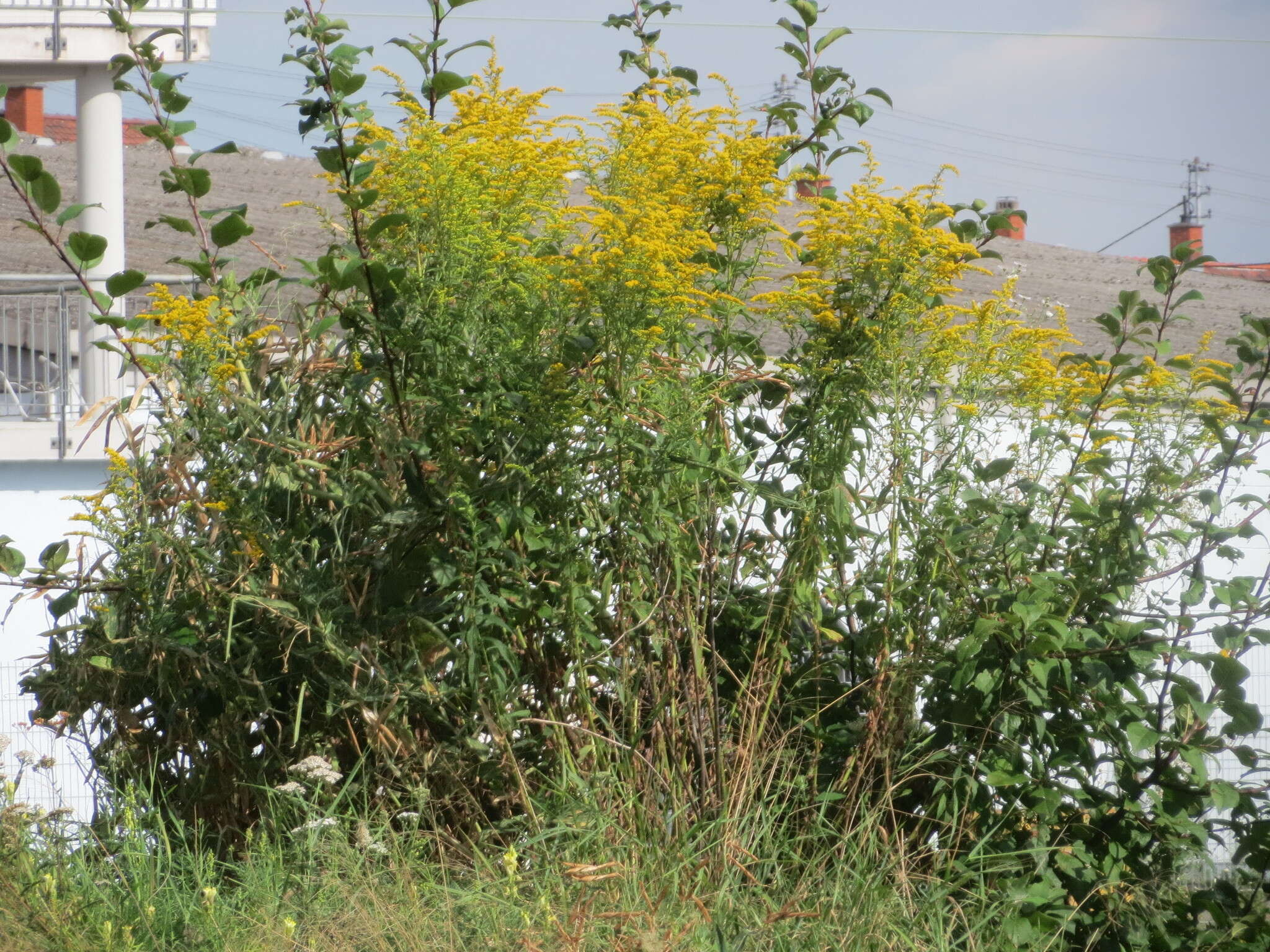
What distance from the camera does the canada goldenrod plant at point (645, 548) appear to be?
300cm

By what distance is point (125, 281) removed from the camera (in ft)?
10.5

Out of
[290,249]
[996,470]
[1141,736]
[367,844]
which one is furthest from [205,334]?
[290,249]

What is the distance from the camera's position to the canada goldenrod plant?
118 inches

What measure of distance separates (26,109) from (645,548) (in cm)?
1991

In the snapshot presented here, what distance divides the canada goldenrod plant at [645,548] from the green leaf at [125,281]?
0.01m

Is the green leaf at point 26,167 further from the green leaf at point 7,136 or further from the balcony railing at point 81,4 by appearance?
the balcony railing at point 81,4

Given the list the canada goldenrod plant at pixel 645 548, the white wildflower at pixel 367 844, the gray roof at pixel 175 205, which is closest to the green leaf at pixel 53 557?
the canada goldenrod plant at pixel 645 548

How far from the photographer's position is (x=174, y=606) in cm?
320

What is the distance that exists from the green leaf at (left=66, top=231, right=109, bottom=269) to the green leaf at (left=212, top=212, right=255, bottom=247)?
0.27 metres

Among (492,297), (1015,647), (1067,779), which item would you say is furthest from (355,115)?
(1067,779)

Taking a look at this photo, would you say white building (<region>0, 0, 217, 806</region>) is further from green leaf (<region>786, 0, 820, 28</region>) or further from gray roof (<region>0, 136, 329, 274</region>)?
green leaf (<region>786, 0, 820, 28</region>)

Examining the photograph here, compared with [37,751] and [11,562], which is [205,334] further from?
[37,751]

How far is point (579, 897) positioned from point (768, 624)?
3.17 feet

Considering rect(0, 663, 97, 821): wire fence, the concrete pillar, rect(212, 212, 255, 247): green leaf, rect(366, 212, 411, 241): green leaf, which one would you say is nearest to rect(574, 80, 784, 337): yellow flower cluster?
rect(366, 212, 411, 241): green leaf
